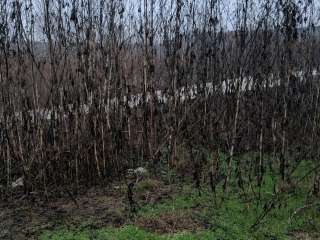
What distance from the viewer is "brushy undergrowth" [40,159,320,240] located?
14.6ft

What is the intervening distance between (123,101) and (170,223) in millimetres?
2070

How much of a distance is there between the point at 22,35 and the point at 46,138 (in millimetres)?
1199

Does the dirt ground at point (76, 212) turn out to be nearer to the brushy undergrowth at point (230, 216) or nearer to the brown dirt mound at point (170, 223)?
the brown dirt mound at point (170, 223)

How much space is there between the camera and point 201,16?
771cm

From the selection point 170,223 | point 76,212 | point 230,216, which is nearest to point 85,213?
point 76,212

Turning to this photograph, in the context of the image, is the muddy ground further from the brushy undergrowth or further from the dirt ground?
the brushy undergrowth

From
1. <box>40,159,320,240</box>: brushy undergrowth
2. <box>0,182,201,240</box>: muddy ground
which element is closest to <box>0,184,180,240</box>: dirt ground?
<box>0,182,201,240</box>: muddy ground

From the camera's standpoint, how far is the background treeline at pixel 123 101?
558 cm

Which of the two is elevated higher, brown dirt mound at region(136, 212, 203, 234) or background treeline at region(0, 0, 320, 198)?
background treeline at region(0, 0, 320, 198)

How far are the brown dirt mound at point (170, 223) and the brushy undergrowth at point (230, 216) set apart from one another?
56 mm

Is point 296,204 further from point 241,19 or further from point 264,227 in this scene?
point 241,19

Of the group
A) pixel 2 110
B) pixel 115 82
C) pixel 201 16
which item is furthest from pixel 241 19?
pixel 2 110

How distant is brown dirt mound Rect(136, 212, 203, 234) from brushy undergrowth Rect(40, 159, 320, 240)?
0.18 ft

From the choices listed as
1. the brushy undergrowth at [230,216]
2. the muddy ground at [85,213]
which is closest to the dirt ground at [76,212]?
the muddy ground at [85,213]
